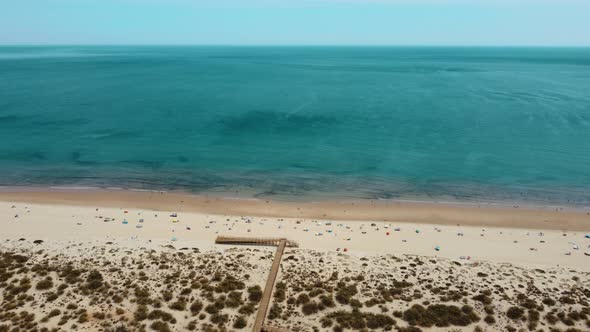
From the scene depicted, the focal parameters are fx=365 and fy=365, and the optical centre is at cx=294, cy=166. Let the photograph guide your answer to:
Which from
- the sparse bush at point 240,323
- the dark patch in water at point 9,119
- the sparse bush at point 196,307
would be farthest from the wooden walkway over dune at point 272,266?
the dark patch in water at point 9,119

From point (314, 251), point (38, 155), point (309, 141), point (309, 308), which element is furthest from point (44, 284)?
point (309, 141)

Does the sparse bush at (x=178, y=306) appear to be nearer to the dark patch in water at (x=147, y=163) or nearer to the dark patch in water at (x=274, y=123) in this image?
the dark patch in water at (x=147, y=163)

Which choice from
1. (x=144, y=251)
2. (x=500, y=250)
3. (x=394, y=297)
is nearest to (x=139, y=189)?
(x=144, y=251)

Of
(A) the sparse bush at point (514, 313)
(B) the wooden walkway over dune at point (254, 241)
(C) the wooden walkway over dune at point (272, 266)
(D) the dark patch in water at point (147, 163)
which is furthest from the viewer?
(D) the dark patch in water at point (147, 163)

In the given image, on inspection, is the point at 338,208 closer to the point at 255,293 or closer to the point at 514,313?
the point at 255,293

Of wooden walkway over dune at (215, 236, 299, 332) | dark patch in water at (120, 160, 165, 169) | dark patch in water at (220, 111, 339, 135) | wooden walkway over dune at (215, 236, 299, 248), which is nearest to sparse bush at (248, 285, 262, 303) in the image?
wooden walkway over dune at (215, 236, 299, 332)

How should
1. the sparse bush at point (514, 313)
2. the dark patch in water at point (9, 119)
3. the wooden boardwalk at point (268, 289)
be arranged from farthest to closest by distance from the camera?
the dark patch in water at point (9, 119) < the sparse bush at point (514, 313) < the wooden boardwalk at point (268, 289)

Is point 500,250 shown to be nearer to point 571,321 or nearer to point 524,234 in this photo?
point 524,234
